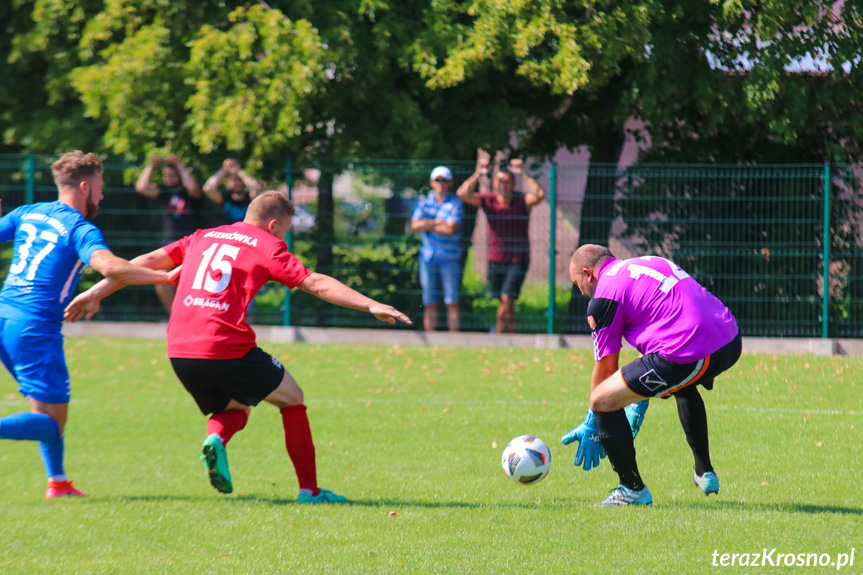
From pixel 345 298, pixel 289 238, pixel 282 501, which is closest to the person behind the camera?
pixel 345 298

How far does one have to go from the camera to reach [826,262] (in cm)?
1266

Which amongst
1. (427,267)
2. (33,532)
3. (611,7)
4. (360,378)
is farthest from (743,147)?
(33,532)

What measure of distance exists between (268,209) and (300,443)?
1458 millimetres

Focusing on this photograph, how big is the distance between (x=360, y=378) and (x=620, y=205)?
14.5ft

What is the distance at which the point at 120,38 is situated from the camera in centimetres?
1541

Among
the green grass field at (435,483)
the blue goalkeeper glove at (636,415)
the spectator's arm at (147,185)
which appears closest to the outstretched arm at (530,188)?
the green grass field at (435,483)

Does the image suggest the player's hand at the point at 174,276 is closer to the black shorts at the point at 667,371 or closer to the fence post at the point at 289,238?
the black shorts at the point at 667,371

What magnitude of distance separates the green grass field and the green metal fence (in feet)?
4.70

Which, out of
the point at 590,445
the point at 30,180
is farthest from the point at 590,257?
the point at 30,180

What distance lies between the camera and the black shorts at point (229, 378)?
5.64 meters

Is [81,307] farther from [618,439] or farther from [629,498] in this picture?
[629,498]

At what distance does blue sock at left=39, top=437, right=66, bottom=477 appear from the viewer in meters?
6.48

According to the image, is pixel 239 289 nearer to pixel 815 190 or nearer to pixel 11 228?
pixel 11 228

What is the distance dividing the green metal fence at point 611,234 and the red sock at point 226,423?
7646mm
